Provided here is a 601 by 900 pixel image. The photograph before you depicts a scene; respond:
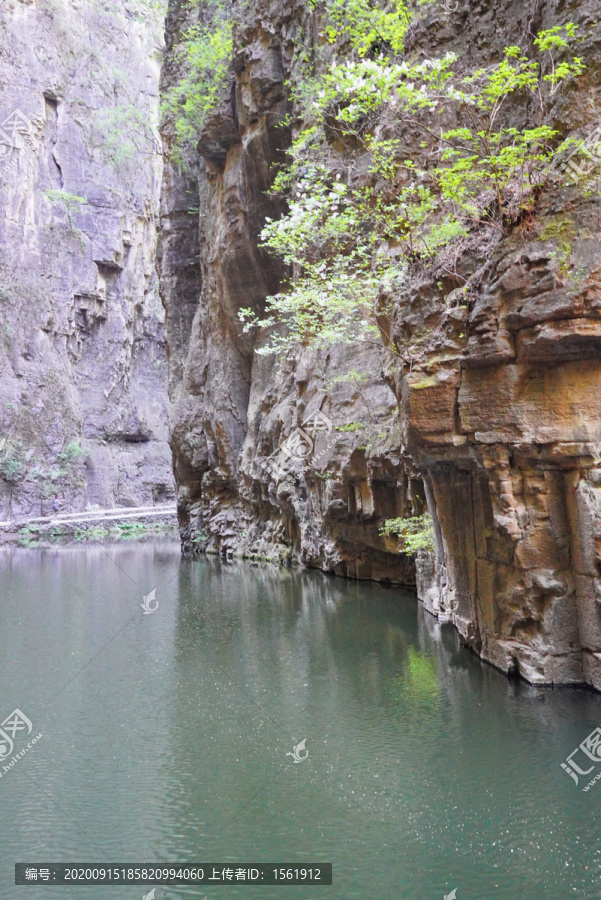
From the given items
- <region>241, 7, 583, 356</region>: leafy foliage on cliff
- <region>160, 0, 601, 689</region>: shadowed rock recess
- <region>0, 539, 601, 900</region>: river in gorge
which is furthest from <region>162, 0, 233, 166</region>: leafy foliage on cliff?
<region>0, 539, 601, 900</region>: river in gorge

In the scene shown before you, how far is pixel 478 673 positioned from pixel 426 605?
5261 mm

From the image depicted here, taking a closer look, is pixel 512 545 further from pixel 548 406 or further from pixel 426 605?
pixel 426 605

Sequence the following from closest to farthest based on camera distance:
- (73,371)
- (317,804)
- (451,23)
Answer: (317,804) < (451,23) < (73,371)

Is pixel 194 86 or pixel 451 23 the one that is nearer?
pixel 451 23

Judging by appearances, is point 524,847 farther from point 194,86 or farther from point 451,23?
point 194,86

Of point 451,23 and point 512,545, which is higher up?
point 451,23

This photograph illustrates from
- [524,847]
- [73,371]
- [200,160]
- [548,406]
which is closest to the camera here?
[524,847]

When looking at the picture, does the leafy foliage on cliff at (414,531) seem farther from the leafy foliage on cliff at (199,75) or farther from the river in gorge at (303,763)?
the leafy foliage on cliff at (199,75)

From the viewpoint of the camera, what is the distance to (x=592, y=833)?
6.05 m

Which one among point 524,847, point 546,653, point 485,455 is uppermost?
point 485,455

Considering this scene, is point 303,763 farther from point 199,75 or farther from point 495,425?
point 199,75

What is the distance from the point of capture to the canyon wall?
50.3 meters

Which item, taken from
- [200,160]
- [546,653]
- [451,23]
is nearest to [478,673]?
[546,653]

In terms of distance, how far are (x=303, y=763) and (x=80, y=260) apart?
51.9m
